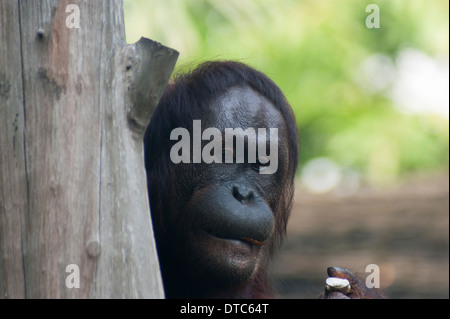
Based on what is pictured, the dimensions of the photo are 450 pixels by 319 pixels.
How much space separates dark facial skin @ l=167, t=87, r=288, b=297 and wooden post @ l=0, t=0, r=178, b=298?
721 millimetres

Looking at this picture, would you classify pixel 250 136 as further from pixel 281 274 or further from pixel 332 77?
pixel 332 77

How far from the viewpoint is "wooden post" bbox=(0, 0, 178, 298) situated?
208 cm

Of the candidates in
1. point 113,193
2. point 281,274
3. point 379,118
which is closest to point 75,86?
point 113,193

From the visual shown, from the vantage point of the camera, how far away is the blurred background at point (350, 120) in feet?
21.9

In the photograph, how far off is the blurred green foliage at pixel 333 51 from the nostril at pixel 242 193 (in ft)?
19.2

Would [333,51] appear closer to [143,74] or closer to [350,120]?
[350,120]

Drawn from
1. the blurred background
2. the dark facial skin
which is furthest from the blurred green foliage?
the dark facial skin

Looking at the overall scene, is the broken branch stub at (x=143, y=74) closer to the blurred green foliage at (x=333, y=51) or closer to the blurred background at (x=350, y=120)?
the blurred background at (x=350, y=120)

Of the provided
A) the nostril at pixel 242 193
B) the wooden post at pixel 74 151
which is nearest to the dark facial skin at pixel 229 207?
the nostril at pixel 242 193

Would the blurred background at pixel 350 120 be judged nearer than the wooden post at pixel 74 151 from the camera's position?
No

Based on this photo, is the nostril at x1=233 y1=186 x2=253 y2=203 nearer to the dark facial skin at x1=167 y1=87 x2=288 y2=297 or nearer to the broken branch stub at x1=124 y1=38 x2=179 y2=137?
the dark facial skin at x1=167 y1=87 x2=288 y2=297

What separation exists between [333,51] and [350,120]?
1.55m

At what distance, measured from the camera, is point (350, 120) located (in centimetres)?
1273

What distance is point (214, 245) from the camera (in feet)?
9.59
